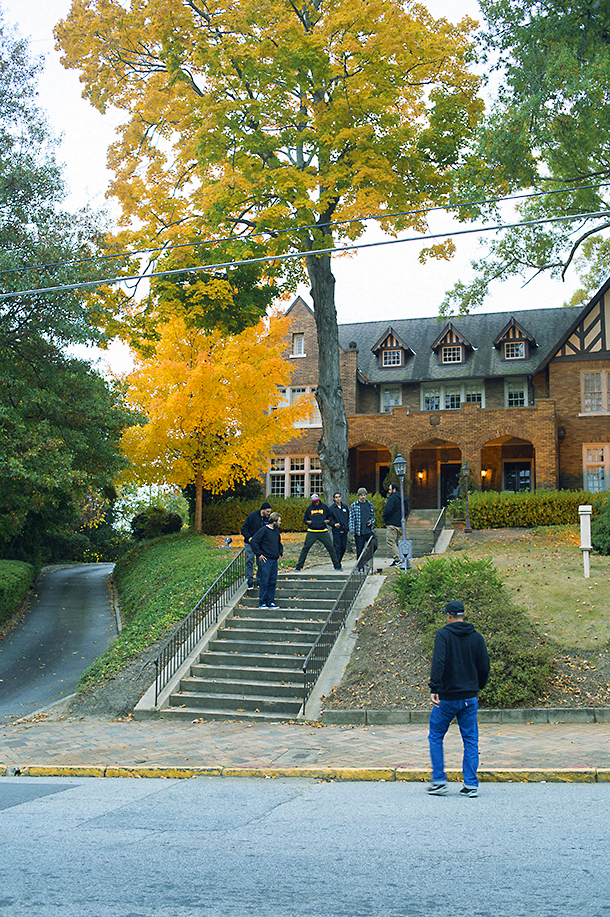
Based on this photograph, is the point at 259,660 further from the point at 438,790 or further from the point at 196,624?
the point at 438,790

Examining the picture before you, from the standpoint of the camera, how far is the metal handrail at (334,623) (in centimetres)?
1147

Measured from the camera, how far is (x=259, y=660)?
12.6 m

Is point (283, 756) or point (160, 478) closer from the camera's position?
point (283, 756)

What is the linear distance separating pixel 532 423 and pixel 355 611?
17902mm

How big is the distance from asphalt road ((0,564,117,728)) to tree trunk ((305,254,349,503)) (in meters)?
7.16

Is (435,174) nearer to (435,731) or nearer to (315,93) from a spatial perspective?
(315,93)

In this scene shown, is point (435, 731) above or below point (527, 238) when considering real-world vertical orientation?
below

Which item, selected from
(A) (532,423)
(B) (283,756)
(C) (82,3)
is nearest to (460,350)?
(A) (532,423)

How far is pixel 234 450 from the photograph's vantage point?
26375 millimetres

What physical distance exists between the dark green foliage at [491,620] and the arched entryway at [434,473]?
20640 mm

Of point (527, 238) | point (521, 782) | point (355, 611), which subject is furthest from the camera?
point (527, 238)

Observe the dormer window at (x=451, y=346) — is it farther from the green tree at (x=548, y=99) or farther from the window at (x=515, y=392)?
the green tree at (x=548, y=99)

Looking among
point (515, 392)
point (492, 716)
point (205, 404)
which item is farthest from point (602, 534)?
point (515, 392)

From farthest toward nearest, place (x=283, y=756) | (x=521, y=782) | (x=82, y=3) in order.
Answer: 1. (x=82, y=3)
2. (x=283, y=756)
3. (x=521, y=782)
